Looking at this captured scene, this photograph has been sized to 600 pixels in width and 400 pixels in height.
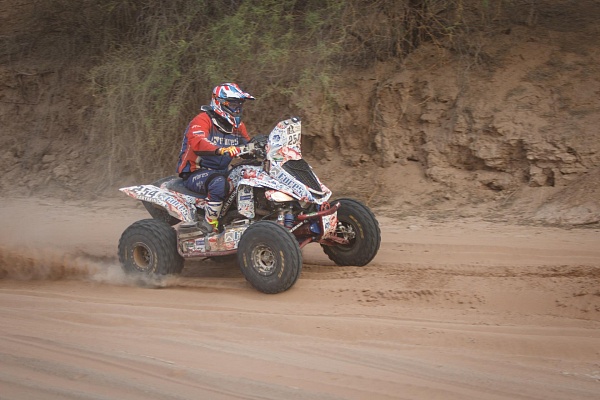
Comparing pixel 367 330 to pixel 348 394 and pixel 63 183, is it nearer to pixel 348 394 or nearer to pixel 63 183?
pixel 348 394

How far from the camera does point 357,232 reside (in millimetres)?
7816

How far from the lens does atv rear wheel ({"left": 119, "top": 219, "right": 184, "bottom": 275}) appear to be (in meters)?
7.72

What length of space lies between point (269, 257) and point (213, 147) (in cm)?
140

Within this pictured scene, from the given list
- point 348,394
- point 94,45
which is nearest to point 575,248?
point 348,394

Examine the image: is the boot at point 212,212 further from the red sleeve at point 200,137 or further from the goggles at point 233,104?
the goggles at point 233,104

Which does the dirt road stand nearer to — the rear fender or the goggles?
the rear fender

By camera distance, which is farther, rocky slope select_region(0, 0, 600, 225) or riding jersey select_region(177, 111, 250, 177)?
rocky slope select_region(0, 0, 600, 225)

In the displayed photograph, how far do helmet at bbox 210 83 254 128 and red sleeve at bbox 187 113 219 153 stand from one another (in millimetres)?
208

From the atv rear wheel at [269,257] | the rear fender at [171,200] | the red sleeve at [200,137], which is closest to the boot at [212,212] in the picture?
the rear fender at [171,200]

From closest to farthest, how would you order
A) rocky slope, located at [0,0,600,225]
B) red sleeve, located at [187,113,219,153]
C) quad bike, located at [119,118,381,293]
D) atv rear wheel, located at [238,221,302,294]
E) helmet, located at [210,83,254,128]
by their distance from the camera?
1. atv rear wheel, located at [238,221,302,294]
2. quad bike, located at [119,118,381,293]
3. red sleeve, located at [187,113,219,153]
4. helmet, located at [210,83,254,128]
5. rocky slope, located at [0,0,600,225]

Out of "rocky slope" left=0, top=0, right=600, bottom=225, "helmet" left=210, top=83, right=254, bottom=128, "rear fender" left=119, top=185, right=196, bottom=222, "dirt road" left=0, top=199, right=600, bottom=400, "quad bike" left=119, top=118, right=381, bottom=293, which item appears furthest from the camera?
"rocky slope" left=0, top=0, right=600, bottom=225

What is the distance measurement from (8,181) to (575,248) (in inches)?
440

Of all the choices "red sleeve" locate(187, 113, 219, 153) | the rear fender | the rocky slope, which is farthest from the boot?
the rocky slope

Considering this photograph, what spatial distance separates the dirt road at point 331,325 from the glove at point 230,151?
4.51 feet
